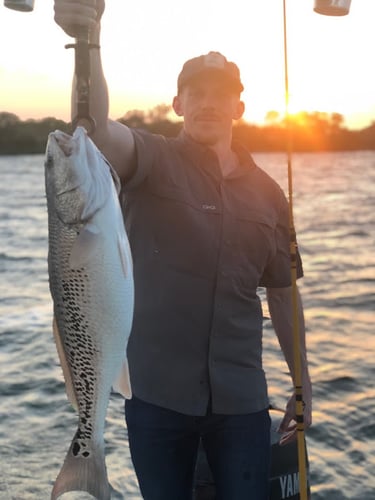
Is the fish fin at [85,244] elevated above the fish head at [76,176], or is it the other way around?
the fish head at [76,176]

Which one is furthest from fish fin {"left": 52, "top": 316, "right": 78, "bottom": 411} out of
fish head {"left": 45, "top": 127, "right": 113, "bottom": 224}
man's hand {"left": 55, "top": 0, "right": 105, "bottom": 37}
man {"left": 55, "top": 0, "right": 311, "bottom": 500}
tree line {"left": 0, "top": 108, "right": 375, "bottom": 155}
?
tree line {"left": 0, "top": 108, "right": 375, "bottom": 155}

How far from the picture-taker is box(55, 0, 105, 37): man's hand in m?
2.13

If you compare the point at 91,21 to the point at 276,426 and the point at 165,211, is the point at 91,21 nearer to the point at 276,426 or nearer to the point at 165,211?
the point at 165,211

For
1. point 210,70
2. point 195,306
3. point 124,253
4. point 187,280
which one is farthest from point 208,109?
point 124,253

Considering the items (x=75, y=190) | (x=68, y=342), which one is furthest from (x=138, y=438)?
(x=75, y=190)

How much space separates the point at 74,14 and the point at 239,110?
1349 millimetres

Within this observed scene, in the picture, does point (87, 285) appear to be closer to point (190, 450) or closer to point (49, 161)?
point (49, 161)

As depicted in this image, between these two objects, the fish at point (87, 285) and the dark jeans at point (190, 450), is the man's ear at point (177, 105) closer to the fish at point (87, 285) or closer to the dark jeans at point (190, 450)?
the fish at point (87, 285)

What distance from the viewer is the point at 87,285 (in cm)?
221

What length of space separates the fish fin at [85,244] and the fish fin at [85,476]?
72 cm

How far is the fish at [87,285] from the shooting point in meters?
2.12

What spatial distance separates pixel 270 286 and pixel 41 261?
1329 centimetres

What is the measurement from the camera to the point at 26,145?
276 ft

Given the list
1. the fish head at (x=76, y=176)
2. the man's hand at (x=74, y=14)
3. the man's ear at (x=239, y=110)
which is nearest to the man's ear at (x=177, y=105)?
the man's ear at (x=239, y=110)
